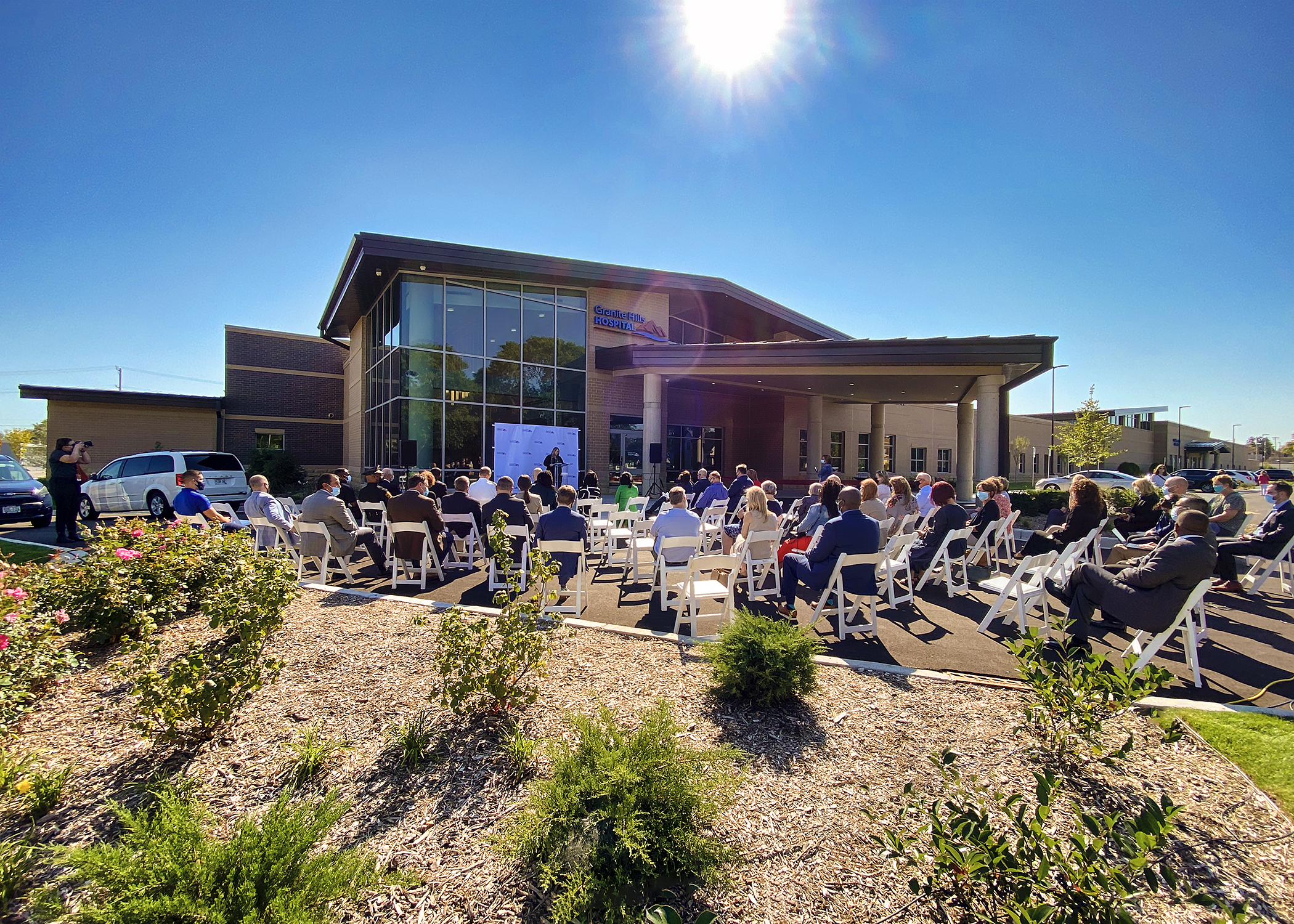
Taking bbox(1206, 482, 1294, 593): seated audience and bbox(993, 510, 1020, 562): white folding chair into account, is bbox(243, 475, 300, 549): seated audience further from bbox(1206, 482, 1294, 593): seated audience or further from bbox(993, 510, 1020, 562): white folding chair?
bbox(1206, 482, 1294, 593): seated audience

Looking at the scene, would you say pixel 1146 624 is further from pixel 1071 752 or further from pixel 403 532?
pixel 403 532

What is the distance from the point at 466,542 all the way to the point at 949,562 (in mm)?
6870

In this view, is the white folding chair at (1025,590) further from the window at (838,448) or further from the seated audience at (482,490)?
the window at (838,448)

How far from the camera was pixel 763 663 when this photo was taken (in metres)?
3.59

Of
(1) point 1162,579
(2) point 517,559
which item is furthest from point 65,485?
(1) point 1162,579

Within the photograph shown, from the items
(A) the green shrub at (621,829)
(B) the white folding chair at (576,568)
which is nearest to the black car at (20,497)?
(B) the white folding chair at (576,568)

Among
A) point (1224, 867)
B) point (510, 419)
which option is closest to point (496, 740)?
point (1224, 867)

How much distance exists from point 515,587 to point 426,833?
1301mm

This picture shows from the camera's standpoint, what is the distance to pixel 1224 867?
2.33 m

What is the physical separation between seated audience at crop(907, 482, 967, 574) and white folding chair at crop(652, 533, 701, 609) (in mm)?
2611

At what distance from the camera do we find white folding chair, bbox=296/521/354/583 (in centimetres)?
678

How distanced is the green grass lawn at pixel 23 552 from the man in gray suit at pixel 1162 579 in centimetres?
1196

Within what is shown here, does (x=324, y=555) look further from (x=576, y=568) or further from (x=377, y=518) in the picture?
(x=576, y=568)

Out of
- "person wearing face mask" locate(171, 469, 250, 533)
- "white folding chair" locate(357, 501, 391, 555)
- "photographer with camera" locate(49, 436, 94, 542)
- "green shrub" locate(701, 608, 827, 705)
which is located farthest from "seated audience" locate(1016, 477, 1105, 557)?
"photographer with camera" locate(49, 436, 94, 542)
